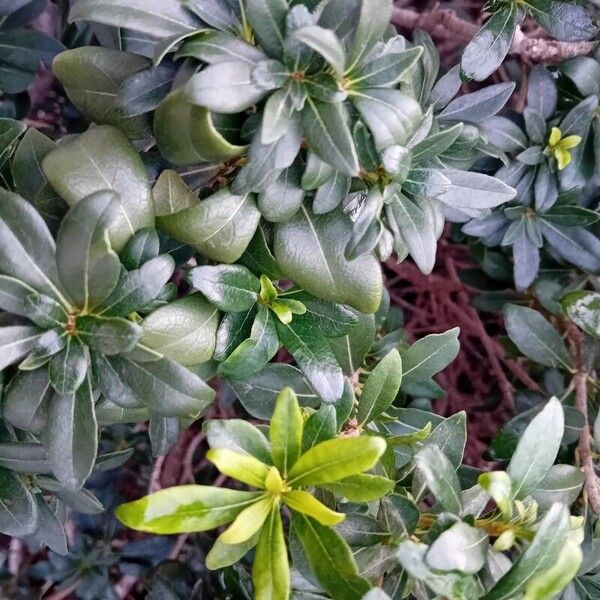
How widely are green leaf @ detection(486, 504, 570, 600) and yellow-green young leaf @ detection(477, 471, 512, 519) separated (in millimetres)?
54

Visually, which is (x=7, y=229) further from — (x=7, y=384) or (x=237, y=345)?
(x=237, y=345)

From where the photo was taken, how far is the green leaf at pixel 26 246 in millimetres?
622

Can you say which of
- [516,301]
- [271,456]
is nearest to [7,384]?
[271,456]

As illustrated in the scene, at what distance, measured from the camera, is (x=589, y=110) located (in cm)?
103

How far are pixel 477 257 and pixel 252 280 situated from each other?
759mm

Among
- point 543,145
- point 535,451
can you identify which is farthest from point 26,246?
point 543,145

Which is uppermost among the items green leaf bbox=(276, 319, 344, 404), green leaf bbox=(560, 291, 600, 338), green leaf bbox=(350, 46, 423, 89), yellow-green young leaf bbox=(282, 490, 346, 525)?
green leaf bbox=(350, 46, 423, 89)

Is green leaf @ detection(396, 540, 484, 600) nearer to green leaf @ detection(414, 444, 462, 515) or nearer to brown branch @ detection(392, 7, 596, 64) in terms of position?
green leaf @ detection(414, 444, 462, 515)

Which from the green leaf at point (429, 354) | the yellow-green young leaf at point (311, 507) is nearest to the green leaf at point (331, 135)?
the yellow-green young leaf at point (311, 507)

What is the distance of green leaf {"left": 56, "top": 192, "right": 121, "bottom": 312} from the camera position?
0.60 meters

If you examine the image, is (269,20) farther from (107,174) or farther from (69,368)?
(69,368)

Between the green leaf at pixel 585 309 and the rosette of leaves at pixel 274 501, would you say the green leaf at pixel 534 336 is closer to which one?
the green leaf at pixel 585 309

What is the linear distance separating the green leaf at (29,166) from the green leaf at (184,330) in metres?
0.21

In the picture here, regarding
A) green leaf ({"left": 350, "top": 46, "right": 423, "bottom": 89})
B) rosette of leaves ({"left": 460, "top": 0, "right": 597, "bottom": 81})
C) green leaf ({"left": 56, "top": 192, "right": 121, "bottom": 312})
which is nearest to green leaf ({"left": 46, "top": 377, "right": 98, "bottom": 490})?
green leaf ({"left": 56, "top": 192, "right": 121, "bottom": 312})
